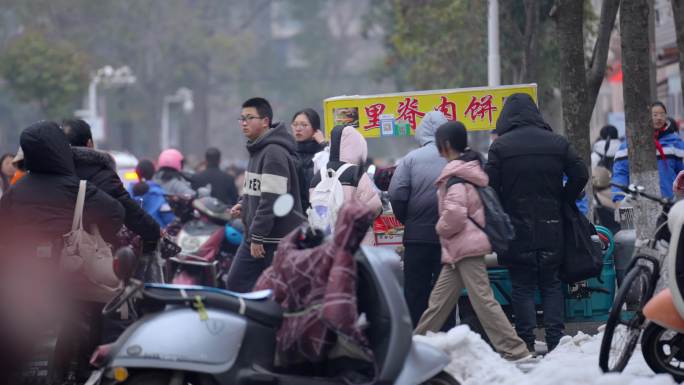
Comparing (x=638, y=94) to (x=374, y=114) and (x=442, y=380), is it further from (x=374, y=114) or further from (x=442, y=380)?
(x=442, y=380)

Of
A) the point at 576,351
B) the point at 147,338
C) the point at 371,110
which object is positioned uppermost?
the point at 371,110

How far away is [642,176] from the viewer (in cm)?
1226

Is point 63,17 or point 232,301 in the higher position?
point 63,17

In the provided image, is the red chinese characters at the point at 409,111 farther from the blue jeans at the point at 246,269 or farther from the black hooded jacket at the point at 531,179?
the blue jeans at the point at 246,269

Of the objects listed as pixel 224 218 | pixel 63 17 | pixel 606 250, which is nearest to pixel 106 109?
pixel 63 17

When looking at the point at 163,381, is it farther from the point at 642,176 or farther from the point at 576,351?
the point at 642,176

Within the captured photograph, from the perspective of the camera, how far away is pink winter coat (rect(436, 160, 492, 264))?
9332mm

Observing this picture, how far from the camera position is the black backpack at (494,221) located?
9.38 metres

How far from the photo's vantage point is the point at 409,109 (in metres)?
12.7

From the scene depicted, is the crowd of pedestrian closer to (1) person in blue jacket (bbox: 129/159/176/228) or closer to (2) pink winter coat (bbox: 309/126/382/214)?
(2) pink winter coat (bbox: 309/126/382/214)

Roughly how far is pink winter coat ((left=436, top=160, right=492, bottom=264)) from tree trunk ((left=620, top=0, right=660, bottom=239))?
3.26m

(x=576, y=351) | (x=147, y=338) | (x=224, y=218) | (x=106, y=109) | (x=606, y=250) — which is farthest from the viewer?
(x=106, y=109)

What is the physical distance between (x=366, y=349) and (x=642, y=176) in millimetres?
5820

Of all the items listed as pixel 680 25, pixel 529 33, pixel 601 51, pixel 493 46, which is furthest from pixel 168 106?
pixel 680 25
